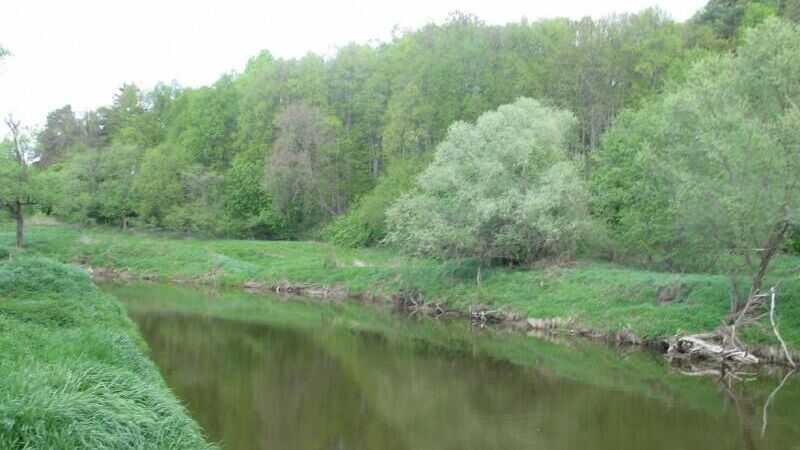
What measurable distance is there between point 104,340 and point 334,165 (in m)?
48.9

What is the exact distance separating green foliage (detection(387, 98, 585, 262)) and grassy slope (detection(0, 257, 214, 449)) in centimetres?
2121

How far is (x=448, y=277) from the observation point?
129 ft

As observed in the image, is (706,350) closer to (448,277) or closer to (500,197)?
(500,197)

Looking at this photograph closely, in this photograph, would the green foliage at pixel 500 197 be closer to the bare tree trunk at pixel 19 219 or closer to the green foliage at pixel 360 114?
the green foliage at pixel 360 114

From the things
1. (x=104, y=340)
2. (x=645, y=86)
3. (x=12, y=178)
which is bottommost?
(x=104, y=340)

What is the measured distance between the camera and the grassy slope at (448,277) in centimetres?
2794

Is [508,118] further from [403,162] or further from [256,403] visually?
[256,403]

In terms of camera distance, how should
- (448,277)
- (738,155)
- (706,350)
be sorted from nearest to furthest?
(738,155), (706,350), (448,277)

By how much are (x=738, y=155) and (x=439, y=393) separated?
13.5m

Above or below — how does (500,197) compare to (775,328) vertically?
above

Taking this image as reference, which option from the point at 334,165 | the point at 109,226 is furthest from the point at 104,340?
the point at 109,226

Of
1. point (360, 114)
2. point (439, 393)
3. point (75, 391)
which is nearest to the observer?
point (75, 391)

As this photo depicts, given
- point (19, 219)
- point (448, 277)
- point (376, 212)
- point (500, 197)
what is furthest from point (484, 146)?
point (19, 219)

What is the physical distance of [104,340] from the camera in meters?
14.2
